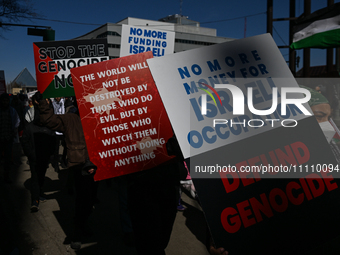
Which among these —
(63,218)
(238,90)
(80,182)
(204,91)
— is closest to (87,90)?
(204,91)

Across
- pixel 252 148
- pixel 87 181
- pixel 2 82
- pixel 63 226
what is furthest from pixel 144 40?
pixel 2 82

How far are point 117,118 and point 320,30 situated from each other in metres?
2.68

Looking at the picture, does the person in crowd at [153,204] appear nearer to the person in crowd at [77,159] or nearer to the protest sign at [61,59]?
the person in crowd at [77,159]

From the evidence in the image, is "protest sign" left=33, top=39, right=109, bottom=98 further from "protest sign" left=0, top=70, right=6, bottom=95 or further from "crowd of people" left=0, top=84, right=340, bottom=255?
"protest sign" left=0, top=70, right=6, bottom=95

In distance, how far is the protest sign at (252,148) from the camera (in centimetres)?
133

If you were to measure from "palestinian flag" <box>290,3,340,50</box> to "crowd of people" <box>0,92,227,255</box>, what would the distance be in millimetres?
2302

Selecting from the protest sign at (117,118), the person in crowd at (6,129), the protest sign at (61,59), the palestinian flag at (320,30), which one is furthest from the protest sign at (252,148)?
the person in crowd at (6,129)

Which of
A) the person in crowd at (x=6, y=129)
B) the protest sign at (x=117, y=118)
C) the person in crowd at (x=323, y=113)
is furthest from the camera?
the person in crowd at (x=6, y=129)

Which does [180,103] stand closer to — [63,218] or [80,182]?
[80,182]

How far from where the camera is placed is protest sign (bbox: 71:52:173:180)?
2.17m

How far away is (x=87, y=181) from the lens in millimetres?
3287

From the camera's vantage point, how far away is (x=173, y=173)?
2164 millimetres

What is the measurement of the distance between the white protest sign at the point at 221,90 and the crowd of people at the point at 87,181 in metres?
0.52

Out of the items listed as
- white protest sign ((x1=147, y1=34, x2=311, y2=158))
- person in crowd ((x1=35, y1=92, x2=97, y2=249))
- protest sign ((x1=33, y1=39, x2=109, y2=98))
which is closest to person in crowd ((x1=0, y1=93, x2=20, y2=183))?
protest sign ((x1=33, y1=39, x2=109, y2=98))
